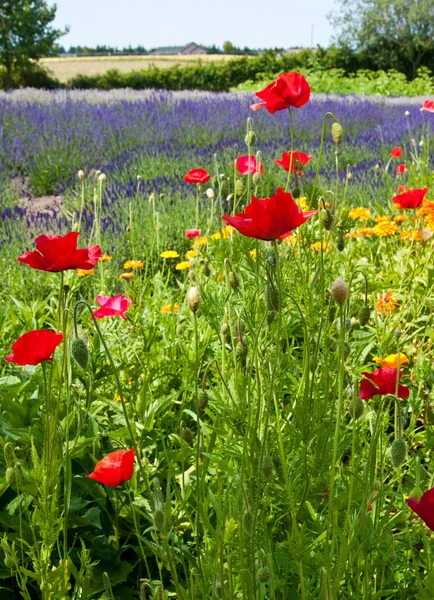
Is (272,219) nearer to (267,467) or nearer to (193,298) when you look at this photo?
(193,298)

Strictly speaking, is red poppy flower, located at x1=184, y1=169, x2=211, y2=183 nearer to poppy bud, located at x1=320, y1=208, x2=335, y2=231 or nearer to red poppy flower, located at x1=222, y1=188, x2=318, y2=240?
poppy bud, located at x1=320, y1=208, x2=335, y2=231

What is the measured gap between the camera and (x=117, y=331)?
77.4 inches

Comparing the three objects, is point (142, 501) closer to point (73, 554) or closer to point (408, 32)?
point (73, 554)

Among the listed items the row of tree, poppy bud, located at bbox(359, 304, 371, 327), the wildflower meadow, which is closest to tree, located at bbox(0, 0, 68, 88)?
the row of tree

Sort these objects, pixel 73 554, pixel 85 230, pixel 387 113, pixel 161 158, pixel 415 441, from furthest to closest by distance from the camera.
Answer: pixel 387 113 → pixel 161 158 → pixel 85 230 → pixel 415 441 → pixel 73 554

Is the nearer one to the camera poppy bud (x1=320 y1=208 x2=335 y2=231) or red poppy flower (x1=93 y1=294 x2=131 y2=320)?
poppy bud (x1=320 y1=208 x2=335 y2=231)

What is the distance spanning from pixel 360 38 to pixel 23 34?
1267 centimetres

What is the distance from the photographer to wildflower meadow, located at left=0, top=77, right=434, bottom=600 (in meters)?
1.01

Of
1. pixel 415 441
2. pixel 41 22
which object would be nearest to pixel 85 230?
pixel 415 441

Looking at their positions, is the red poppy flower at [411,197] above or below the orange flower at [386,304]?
above

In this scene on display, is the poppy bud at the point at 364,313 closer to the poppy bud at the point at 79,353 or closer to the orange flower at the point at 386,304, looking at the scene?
the poppy bud at the point at 79,353

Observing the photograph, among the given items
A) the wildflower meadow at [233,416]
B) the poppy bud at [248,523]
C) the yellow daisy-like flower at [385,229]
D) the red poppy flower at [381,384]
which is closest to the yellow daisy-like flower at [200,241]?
the wildflower meadow at [233,416]

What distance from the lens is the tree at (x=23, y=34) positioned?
23531 mm

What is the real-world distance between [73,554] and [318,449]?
0.57m
